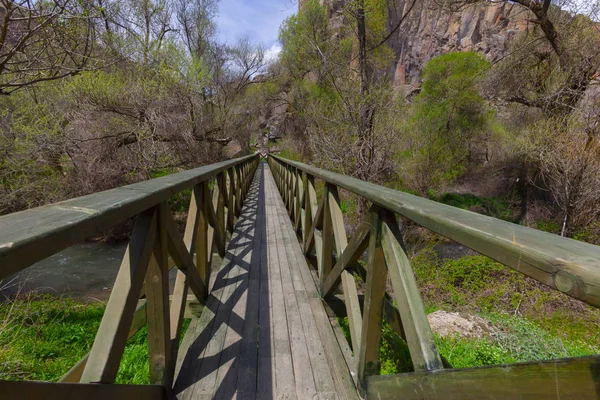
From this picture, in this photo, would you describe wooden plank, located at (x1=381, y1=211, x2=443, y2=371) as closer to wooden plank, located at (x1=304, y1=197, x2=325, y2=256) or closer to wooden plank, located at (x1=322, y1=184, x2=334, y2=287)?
wooden plank, located at (x1=322, y1=184, x2=334, y2=287)

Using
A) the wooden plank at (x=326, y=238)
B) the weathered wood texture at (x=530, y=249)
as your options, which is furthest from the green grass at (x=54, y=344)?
the weathered wood texture at (x=530, y=249)

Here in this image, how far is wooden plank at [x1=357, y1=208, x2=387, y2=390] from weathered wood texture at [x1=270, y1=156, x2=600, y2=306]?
0.37 metres

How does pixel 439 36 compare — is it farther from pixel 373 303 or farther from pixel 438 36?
pixel 373 303

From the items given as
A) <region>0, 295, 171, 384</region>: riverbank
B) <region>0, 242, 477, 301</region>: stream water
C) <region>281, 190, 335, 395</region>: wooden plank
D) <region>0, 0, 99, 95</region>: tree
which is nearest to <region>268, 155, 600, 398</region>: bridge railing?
<region>281, 190, 335, 395</region>: wooden plank

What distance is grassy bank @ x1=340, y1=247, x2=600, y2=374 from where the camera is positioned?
2.71m

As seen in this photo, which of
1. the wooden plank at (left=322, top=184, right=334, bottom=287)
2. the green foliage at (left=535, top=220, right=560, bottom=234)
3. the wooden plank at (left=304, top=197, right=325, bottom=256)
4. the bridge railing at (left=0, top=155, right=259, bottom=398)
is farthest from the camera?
the green foliage at (left=535, top=220, right=560, bottom=234)

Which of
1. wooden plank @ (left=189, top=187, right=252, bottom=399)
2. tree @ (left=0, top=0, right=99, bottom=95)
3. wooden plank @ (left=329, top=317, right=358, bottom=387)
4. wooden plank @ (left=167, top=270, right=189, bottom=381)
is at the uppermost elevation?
tree @ (left=0, top=0, right=99, bottom=95)

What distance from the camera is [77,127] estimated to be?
8.02 m

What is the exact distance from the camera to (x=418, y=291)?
1.10 meters

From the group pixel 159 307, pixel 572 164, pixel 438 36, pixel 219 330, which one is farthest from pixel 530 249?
pixel 438 36

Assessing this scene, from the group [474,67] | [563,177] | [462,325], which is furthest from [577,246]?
[474,67]

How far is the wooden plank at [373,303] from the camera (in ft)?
4.22

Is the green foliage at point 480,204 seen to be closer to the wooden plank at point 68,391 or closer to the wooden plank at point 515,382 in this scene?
the wooden plank at point 515,382

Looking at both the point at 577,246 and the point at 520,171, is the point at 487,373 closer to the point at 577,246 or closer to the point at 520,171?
the point at 577,246
